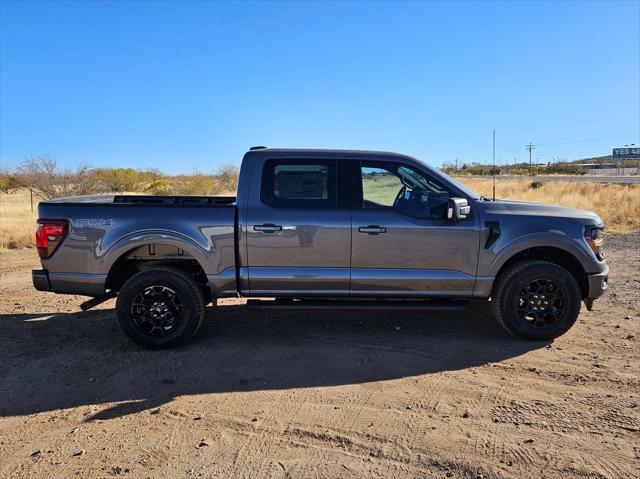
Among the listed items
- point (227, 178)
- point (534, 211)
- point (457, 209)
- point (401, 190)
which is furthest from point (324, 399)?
point (227, 178)

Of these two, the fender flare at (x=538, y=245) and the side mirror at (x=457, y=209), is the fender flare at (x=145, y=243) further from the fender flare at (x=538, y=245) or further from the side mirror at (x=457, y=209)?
the fender flare at (x=538, y=245)

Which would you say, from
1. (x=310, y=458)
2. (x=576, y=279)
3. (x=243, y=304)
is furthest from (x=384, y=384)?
(x=243, y=304)

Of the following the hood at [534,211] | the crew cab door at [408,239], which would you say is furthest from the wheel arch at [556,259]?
the crew cab door at [408,239]

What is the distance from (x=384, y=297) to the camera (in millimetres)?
4984

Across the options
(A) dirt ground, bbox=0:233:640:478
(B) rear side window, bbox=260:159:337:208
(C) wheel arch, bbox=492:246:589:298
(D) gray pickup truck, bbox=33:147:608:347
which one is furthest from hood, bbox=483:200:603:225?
(B) rear side window, bbox=260:159:337:208

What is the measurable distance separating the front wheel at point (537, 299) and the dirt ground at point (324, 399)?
0.71ft

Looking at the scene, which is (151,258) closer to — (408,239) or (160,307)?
(160,307)

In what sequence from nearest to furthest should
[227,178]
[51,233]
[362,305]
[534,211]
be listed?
[51,233] < [362,305] < [534,211] < [227,178]

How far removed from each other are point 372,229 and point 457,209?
840mm

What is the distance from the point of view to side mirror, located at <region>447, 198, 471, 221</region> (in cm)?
464

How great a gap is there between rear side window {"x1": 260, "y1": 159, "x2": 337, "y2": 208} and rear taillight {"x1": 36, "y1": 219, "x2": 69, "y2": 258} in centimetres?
200

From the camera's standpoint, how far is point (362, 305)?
493 centimetres

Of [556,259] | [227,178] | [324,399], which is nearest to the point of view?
[324,399]

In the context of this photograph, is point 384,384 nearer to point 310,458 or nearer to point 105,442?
point 310,458
